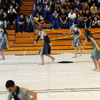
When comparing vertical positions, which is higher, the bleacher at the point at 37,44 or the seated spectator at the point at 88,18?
the seated spectator at the point at 88,18

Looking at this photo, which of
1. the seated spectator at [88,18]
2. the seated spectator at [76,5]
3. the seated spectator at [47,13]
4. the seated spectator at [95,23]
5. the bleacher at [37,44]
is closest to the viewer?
the bleacher at [37,44]

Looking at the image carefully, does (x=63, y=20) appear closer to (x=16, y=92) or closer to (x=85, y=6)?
(x=85, y=6)

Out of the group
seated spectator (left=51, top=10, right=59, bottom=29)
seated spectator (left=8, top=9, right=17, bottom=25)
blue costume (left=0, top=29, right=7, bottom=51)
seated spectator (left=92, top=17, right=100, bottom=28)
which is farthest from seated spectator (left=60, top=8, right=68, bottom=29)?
blue costume (left=0, top=29, right=7, bottom=51)

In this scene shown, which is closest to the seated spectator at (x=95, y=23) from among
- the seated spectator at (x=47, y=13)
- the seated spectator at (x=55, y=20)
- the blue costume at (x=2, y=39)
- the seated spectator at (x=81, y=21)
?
the seated spectator at (x=81, y=21)

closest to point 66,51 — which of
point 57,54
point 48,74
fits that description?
point 57,54

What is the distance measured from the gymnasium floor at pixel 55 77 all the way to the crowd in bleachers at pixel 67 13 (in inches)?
153

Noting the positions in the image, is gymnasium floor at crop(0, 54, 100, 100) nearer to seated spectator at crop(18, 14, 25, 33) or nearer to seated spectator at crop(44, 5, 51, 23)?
seated spectator at crop(18, 14, 25, 33)

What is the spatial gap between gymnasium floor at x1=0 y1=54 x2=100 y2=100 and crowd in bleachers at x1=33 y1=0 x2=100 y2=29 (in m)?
3.90

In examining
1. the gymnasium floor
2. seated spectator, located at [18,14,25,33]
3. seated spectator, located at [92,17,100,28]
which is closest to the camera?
the gymnasium floor

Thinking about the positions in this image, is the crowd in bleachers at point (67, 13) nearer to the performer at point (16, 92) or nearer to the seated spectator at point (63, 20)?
the seated spectator at point (63, 20)

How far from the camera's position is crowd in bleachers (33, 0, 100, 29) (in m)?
16.3

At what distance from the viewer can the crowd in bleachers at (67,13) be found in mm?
16297

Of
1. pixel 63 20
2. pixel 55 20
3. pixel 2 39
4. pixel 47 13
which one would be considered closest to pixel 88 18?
pixel 63 20

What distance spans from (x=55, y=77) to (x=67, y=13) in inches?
324
